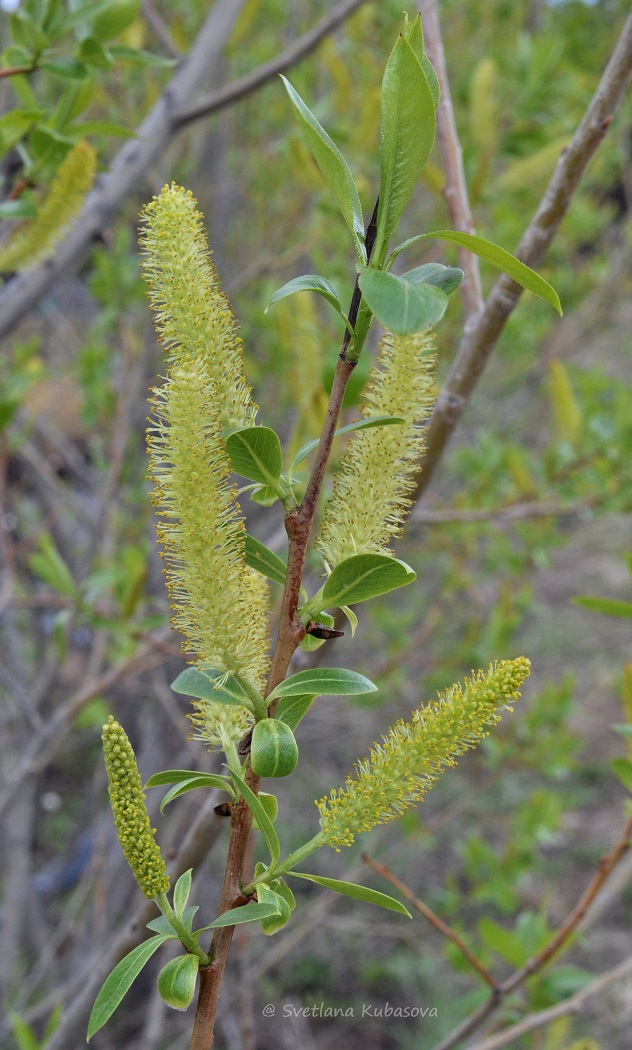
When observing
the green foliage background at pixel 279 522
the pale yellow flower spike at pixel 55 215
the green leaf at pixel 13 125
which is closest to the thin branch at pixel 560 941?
the green foliage background at pixel 279 522

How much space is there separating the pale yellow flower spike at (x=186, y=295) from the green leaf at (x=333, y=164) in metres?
0.08

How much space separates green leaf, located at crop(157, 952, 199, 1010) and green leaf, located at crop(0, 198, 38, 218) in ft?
2.53

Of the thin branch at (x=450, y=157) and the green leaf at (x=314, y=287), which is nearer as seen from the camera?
the green leaf at (x=314, y=287)

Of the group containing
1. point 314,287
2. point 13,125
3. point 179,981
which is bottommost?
point 179,981

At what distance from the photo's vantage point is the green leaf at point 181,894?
0.51 m

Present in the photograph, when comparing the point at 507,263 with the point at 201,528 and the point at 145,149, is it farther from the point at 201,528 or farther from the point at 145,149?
the point at 145,149

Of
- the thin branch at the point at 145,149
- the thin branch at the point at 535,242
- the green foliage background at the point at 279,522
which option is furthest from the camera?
the green foliage background at the point at 279,522

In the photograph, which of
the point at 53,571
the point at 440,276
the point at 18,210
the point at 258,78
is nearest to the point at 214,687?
the point at 440,276

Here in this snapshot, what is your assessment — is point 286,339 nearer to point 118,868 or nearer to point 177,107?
point 177,107

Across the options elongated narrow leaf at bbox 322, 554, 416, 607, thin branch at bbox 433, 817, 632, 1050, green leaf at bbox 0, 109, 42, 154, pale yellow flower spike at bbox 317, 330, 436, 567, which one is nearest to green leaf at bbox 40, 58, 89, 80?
green leaf at bbox 0, 109, 42, 154

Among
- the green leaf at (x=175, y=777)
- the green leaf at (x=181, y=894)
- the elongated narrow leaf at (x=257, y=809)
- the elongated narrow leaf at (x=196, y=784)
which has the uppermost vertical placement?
the elongated narrow leaf at (x=257, y=809)

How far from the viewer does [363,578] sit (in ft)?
1.59

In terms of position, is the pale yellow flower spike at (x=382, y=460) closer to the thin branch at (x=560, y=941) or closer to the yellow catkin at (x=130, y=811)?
the yellow catkin at (x=130, y=811)

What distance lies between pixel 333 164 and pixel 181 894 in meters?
0.45
